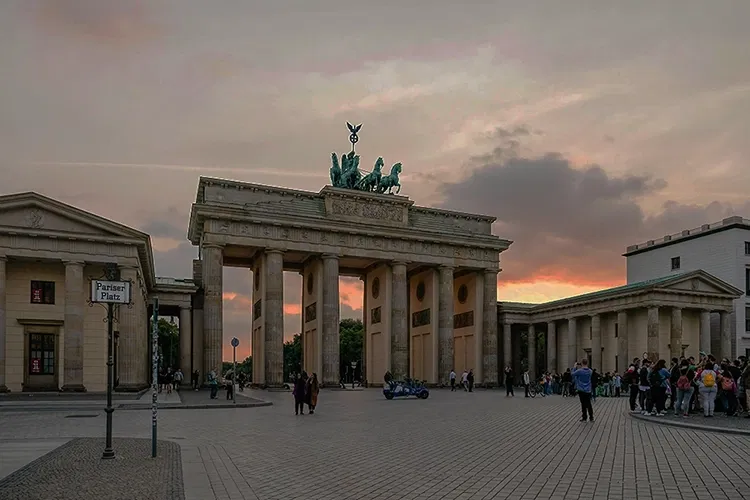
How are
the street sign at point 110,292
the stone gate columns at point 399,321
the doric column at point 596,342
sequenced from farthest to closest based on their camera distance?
the doric column at point 596,342, the stone gate columns at point 399,321, the street sign at point 110,292

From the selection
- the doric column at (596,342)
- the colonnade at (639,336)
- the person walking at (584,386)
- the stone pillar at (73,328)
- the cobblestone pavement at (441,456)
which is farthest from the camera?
the doric column at (596,342)

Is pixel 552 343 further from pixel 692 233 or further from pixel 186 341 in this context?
pixel 186 341

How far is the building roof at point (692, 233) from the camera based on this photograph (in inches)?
2820

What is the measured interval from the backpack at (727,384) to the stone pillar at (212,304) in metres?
39.1

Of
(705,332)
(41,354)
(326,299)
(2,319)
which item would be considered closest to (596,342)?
(705,332)

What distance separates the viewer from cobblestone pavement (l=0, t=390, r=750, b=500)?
413 inches

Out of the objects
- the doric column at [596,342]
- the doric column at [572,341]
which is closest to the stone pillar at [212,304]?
the doric column at [596,342]

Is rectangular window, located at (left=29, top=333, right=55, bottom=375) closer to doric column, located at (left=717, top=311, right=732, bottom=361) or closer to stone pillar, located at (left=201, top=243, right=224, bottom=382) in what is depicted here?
stone pillar, located at (left=201, top=243, right=224, bottom=382)

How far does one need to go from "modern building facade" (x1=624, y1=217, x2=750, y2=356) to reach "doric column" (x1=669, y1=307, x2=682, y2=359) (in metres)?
10.1

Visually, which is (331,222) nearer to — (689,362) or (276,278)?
(276,278)

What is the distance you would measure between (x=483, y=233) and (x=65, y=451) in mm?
57666

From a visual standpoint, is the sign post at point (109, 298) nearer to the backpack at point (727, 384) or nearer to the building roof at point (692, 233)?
the backpack at point (727, 384)

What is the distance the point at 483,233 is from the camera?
229 feet

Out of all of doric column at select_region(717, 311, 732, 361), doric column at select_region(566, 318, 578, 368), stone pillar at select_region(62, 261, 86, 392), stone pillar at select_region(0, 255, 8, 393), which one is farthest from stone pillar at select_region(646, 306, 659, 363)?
stone pillar at select_region(0, 255, 8, 393)
